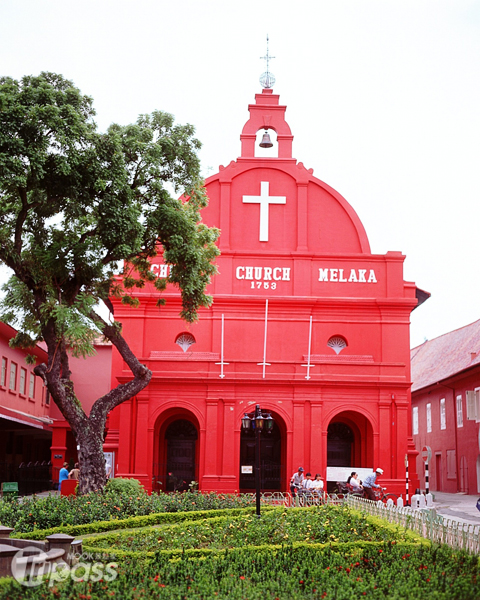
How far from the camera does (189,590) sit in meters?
8.02

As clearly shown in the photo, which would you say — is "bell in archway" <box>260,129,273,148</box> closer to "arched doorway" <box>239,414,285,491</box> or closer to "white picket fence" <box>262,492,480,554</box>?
"arched doorway" <box>239,414,285,491</box>

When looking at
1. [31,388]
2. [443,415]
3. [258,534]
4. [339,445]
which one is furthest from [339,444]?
[31,388]

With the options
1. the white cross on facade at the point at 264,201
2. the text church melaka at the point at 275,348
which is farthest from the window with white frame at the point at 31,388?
the white cross on facade at the point at 264,201

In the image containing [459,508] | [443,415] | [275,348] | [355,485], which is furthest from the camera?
[443,415]

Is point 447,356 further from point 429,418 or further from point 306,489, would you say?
point 306,489

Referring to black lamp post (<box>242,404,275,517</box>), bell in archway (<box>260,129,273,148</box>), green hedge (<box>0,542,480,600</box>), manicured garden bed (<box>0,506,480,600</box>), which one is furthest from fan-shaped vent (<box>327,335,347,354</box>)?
green hedge (<box>0,542,480,600</box>)

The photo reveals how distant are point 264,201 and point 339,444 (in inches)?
396

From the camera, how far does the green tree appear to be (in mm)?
18109

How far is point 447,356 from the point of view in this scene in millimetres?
40969

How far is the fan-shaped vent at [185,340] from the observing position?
2839 centimetres

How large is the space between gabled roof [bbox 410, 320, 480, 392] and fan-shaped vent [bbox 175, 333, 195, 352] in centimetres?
1241

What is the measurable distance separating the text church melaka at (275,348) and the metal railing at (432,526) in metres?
11.2

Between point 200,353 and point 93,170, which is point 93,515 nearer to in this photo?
point 93,170

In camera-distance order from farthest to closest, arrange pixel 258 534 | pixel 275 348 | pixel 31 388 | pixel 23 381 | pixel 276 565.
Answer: pixel 31 388 → pixel 23 381 → pixel 275 348 → pixel 258 534 → pixel 276 565
